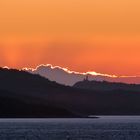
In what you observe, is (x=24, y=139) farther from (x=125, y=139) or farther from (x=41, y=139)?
(x=125, y=139)

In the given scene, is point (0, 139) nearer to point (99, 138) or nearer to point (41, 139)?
point (41, 139)

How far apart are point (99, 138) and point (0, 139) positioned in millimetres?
19092

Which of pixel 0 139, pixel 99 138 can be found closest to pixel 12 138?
pixel 0 139

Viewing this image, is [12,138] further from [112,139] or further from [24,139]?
[112,139]

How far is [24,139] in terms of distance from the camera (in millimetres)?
164250

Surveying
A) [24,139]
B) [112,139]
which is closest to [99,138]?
[112,139]

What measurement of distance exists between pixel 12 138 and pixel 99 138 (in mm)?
16950

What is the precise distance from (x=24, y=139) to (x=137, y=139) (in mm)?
21356

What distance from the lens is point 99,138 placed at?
16750cm

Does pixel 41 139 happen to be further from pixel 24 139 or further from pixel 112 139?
pixel 112 139

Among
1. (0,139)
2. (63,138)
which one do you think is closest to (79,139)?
(63,138)

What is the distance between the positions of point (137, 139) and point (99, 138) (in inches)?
318

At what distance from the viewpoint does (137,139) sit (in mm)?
163500

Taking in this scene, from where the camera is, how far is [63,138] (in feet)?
547
